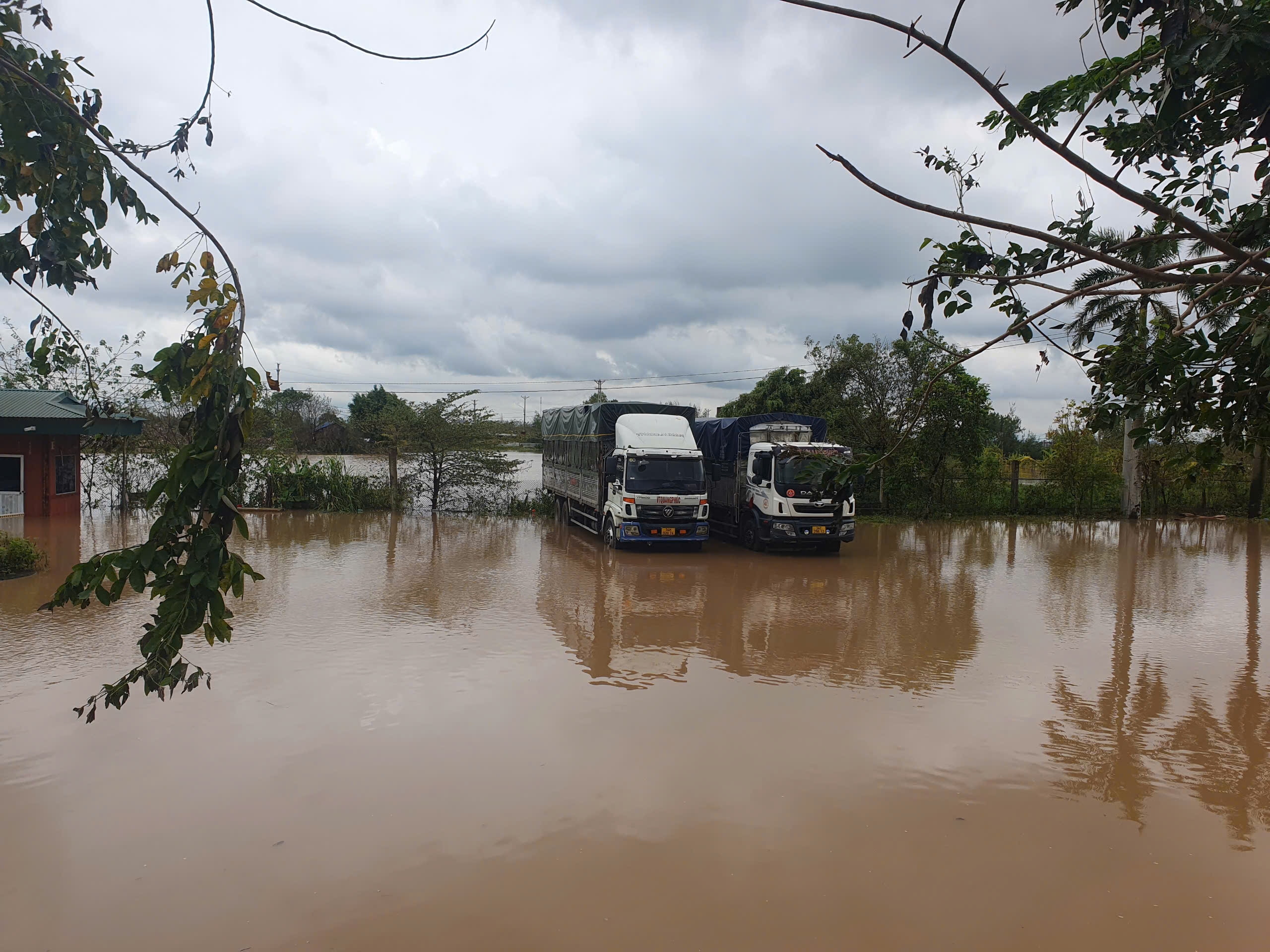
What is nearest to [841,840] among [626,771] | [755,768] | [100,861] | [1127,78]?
[755,768]

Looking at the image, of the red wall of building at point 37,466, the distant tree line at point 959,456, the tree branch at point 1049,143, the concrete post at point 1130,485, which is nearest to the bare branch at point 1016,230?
the tree branch at point 1049,143

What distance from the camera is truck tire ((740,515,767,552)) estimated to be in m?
17.2

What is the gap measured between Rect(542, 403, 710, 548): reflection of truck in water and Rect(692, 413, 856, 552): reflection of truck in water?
1.20 metres

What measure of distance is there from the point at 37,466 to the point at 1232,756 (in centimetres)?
2351

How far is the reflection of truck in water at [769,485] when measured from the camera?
1645 cm

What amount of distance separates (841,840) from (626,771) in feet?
5.36

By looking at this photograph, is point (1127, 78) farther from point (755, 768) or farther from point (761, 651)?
point (761, 651)

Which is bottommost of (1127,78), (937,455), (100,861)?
(100,861)

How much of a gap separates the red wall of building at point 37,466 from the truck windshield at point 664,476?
48.2 feet

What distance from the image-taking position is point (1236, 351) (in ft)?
15.2

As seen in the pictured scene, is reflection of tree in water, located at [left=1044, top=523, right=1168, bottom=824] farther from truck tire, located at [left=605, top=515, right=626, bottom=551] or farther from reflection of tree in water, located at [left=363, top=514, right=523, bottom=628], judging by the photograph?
truck tire, located at [left=605, top=515, right=626, bottom=551]


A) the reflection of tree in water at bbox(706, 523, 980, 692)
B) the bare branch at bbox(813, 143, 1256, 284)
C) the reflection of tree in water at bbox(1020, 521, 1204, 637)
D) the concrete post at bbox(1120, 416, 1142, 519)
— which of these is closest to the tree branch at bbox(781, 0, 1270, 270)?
the bare branch at bbox(813, 143, 1256, 284)

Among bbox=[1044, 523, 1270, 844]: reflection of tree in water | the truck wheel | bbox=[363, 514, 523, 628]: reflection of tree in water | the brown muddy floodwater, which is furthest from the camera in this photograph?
the truck wheel

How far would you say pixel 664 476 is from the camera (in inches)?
640
